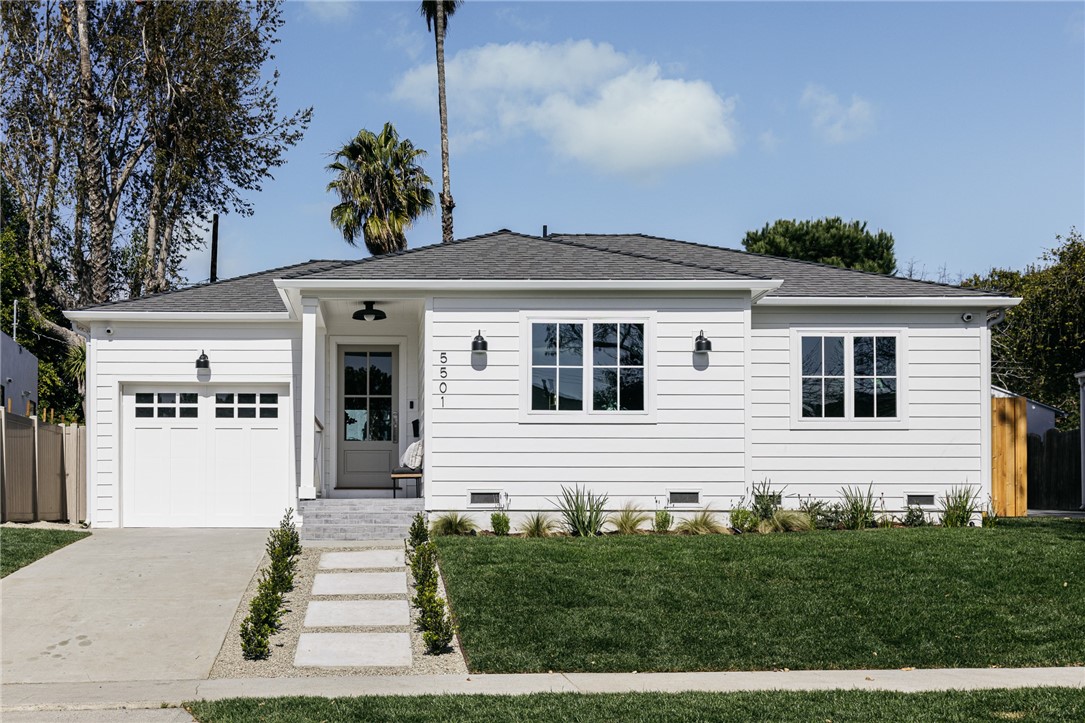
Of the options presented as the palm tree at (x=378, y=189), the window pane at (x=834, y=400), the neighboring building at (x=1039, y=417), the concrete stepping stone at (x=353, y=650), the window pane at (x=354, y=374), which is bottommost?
the concrete stepping stone at (x=353, y=650)

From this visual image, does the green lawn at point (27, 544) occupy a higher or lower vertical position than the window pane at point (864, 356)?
lower

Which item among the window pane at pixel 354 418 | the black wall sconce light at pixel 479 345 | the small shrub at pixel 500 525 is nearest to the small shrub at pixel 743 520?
the small shrub at pixel 500 525

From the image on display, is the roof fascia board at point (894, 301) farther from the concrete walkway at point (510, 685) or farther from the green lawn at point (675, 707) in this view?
the green lawn at point (675, 707)

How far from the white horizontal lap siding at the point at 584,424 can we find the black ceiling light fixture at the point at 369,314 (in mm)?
966

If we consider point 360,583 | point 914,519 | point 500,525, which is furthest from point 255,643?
point 914,519

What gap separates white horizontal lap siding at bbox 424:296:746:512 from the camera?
45.0ft

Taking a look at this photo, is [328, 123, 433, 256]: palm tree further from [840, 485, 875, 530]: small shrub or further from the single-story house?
[840, 485, 875, 530]: small shrub

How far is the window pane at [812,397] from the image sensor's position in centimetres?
1470

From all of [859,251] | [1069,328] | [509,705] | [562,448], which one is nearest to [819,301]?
[562,448]

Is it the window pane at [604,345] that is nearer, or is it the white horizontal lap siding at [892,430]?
the window pane at [604,345]

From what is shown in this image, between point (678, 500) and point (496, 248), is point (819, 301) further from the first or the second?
point (496, 248)

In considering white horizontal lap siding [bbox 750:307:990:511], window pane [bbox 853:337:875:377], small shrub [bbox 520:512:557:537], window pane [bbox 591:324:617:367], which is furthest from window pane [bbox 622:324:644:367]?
window pane [bbox 853:337:875:377]

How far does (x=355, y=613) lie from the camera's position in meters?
9.65

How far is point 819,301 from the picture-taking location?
14.6 meters
